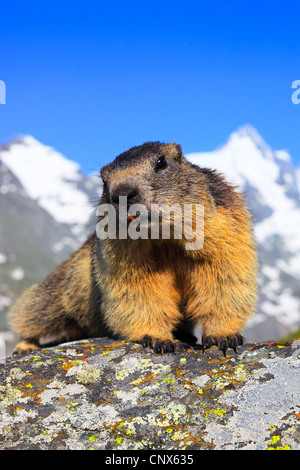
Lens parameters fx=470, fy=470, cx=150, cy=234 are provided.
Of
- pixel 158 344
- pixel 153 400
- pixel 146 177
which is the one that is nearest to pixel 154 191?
pixel 146 177

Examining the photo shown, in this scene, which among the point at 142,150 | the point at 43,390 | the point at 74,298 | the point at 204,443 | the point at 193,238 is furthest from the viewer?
the point at 74,298

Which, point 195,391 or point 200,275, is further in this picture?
point 200,275

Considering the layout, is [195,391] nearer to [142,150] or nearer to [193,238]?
[193,238]

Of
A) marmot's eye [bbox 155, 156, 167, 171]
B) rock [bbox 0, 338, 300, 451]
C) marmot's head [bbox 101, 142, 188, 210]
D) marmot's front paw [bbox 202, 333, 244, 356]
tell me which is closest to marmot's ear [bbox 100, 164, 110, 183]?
marmot's head [bbox 101, 142, 188, 210]

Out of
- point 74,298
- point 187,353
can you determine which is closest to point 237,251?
point 187,353

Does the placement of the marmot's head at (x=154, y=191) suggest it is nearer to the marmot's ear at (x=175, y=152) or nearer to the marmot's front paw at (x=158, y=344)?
the marmot's ear at (x=175, y=152)
